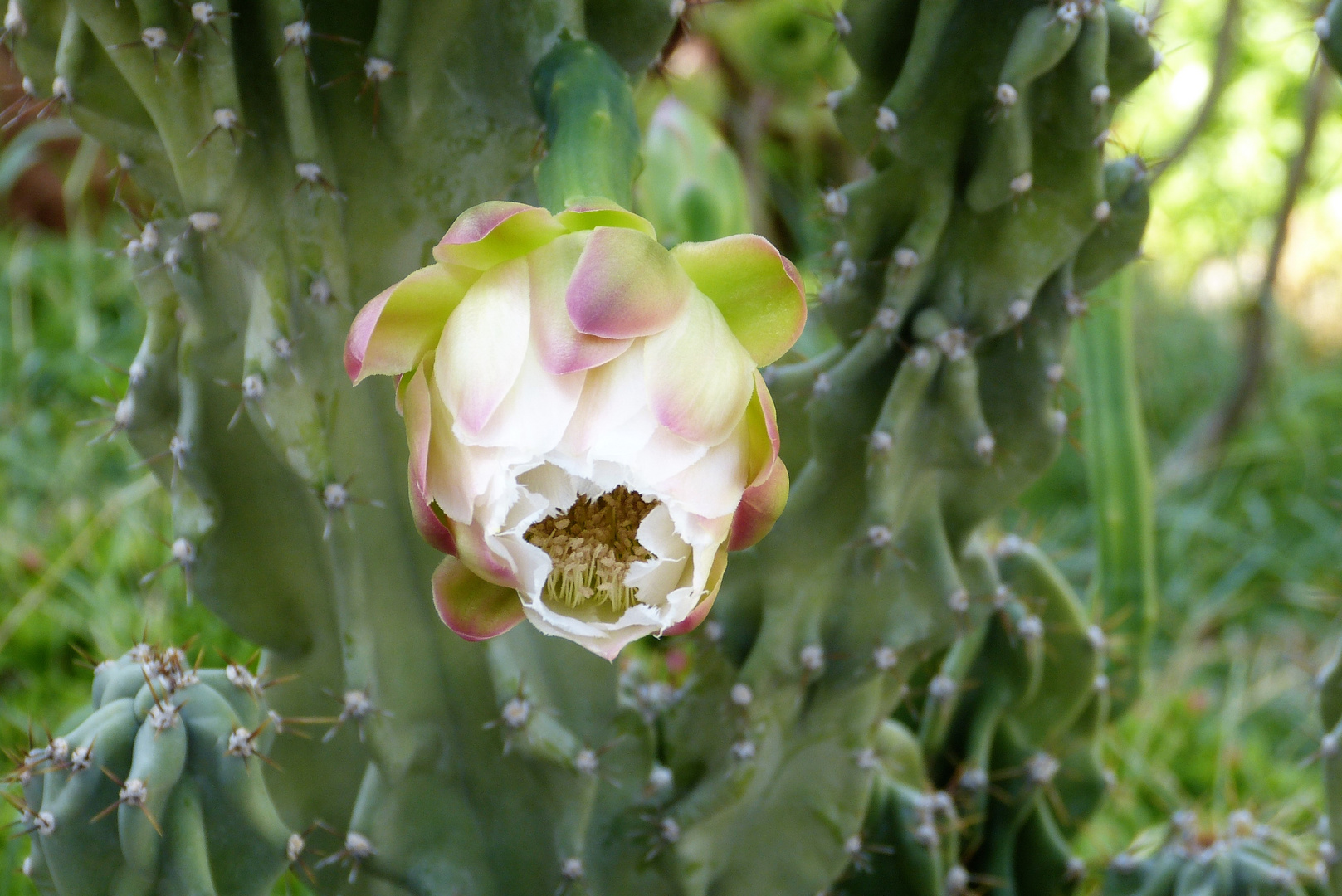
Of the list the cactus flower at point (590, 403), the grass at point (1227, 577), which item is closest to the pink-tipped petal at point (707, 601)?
the cactus flower at point (590, 403)

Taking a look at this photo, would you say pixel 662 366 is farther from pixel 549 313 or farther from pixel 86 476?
pixel 86 476

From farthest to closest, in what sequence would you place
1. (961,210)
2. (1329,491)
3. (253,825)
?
(1329,491)
(961,210)
(253,825)

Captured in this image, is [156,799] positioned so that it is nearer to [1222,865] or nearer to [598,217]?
[598,217]

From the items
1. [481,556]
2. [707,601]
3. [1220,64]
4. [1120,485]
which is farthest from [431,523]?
[1220,64]

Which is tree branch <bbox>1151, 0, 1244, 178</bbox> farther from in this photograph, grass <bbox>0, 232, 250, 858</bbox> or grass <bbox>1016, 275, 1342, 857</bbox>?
grass <bbox>0, 232, 250, 858</bbox>

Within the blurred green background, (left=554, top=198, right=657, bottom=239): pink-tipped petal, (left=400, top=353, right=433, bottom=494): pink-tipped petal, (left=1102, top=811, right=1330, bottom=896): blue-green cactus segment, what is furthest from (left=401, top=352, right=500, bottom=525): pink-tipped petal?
(left=1102, top=811, right=1330, bottom=896): blue-green cactus segment

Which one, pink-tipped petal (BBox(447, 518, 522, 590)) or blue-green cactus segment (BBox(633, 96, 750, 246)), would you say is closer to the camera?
pink-tipped petal (BBox(447, 518, 522, 590))

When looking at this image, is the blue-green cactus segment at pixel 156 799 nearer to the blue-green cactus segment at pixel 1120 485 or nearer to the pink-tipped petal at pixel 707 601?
the pink-tipped petal at pixel 707 601

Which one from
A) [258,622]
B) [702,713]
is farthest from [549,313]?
[702,713]
